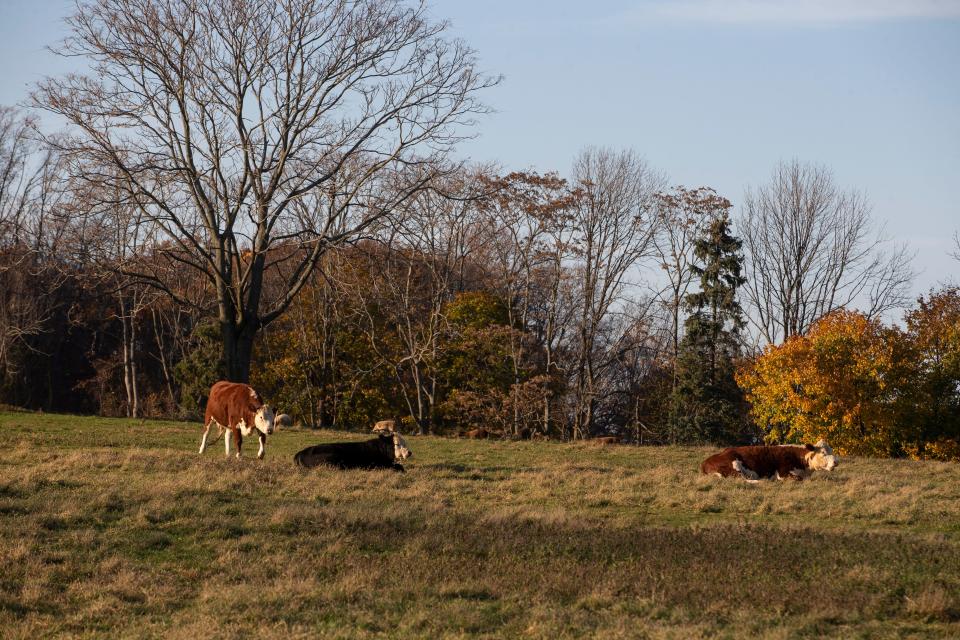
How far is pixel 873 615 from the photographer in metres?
8.27

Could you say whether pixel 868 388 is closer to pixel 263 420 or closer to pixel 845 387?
pixel 845 387

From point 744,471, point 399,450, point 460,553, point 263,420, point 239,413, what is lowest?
point 460,553

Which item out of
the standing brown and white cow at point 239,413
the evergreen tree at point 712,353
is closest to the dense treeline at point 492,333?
the evergreen tree at point 712,353

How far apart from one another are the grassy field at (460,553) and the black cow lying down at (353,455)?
53cm

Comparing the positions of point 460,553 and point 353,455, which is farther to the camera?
point 353,455

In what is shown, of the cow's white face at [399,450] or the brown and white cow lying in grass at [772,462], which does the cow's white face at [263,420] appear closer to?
the cow's white face at [399,450]

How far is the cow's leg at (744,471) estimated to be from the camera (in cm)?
1795

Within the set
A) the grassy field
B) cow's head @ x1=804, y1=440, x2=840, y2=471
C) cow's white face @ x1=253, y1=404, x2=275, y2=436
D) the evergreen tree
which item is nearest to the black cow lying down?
the grassy field

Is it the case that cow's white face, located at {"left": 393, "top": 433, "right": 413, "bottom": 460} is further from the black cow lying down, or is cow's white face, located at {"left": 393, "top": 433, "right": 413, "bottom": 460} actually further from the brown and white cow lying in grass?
the brown and white cow lying in grass

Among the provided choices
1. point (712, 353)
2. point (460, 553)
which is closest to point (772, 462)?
point (460, 553)

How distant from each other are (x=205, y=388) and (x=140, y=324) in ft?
73.7

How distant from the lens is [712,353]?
52.9m

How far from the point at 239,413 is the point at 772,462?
1048 centimetres

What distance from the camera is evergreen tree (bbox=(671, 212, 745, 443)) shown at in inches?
2028
